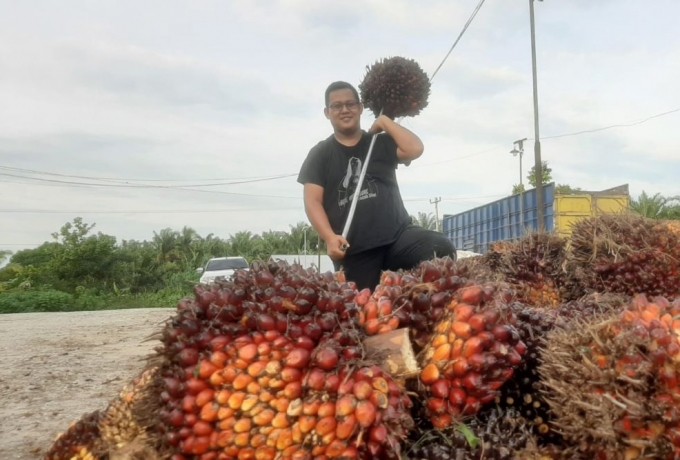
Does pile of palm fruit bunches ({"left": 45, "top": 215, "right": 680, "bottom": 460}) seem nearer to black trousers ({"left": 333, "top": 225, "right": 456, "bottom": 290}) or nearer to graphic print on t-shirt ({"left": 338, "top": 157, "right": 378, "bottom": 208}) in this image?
black trousers ({"left": 333, "top": 225, "right": 456, "bottom": 290})

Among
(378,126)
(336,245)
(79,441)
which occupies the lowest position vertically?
(79,441)

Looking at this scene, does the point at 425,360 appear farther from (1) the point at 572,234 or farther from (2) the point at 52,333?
(2) the point at 52,333

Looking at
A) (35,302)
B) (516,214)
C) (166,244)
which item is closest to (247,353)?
(516,214)

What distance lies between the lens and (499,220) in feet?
68.7

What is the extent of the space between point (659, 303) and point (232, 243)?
45.6 meters

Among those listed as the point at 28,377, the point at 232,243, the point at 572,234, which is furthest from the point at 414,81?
the point at 232,243

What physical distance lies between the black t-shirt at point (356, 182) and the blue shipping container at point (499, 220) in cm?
1342

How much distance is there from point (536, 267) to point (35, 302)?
22.9 meters

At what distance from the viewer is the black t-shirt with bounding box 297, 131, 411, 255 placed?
3.56 m

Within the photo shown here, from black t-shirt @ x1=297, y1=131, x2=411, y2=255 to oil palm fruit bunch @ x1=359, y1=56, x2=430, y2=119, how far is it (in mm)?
419

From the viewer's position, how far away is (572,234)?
3.56 meters

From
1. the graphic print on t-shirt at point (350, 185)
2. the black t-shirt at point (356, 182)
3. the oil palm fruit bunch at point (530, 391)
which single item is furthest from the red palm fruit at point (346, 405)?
the graphic print on t-shirt at point (350, 185)

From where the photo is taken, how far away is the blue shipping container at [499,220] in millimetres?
17791

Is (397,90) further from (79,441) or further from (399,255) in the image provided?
(79,441)
